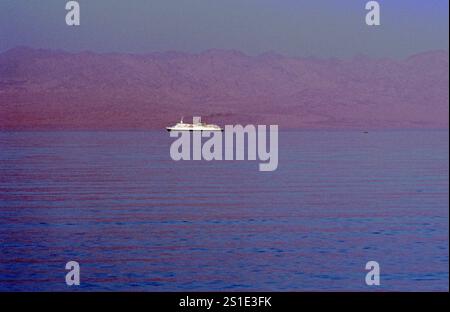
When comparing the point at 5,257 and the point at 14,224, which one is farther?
the point at 14,224

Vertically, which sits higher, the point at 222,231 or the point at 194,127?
the point at 194,127

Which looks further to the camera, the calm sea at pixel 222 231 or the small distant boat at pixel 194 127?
the small distant boat at pixel 194 127

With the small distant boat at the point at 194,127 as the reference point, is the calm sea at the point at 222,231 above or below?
below

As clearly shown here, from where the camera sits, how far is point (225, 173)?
2122 inches

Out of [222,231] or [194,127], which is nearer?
[222,231]

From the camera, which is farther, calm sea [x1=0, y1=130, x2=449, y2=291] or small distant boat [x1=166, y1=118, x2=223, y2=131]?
small distant boat [x1=166, y1=118, x2=223, y2=131]

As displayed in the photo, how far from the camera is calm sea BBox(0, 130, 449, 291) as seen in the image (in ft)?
67.7

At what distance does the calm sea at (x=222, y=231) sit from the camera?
67.7 ft

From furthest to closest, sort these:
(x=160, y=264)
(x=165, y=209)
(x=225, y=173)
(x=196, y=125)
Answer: (x=196, y=125), (x=225, y=173), (x=165, y=209), (x=160, y=264)

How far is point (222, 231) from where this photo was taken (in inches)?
1088

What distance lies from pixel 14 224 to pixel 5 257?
6.13m

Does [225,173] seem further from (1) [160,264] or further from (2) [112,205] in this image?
(1) [160,264]

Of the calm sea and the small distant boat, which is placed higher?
the small distant boat

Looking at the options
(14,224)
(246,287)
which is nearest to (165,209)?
(14,224)
